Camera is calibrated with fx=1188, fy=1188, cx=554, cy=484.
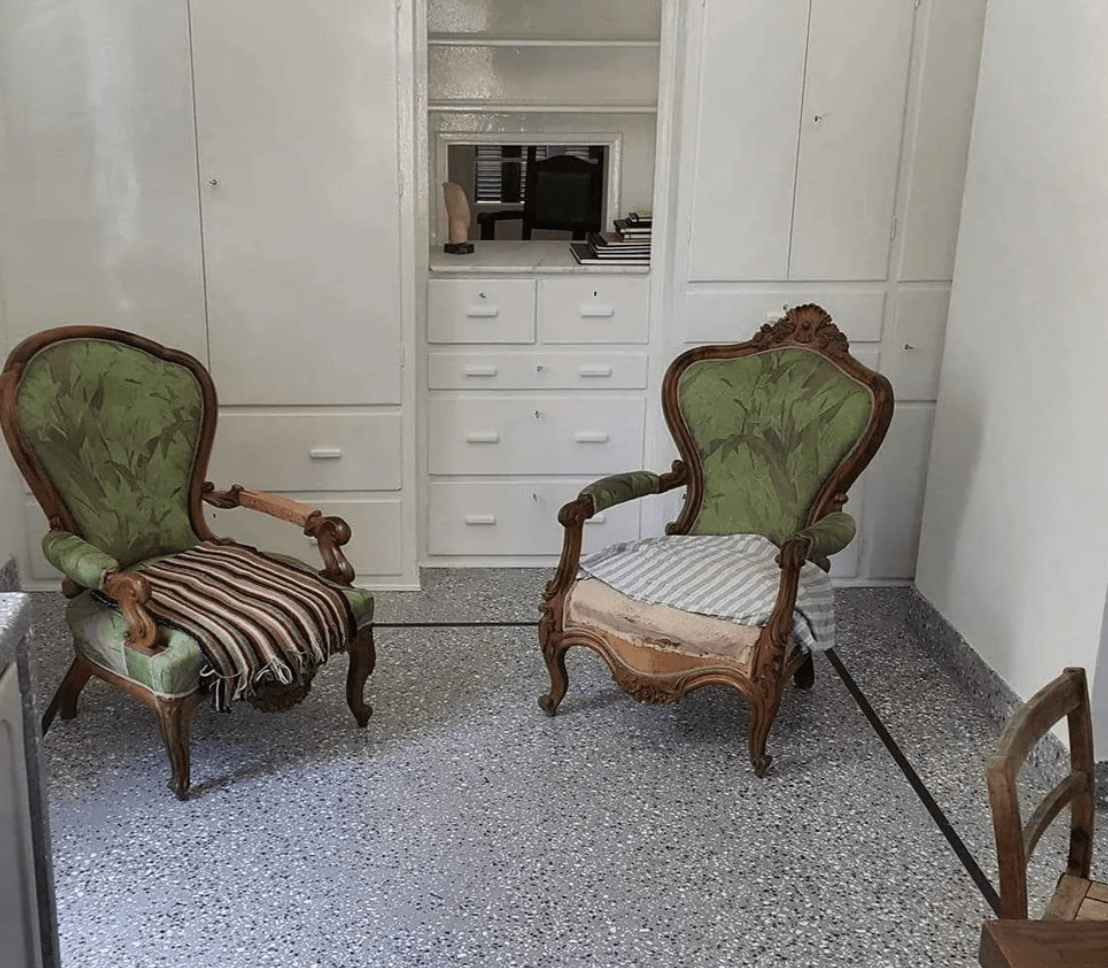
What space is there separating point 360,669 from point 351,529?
3.24ft

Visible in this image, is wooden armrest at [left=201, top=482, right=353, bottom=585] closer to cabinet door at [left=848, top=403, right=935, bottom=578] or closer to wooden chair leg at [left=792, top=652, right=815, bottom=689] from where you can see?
wooden chair leg at [left=792, top=652, right=815, bottom=689]

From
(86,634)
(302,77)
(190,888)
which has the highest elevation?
(302,77)

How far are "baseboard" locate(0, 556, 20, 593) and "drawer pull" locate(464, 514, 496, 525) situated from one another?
1.44m

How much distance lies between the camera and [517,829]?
103 inches

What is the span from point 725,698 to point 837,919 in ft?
3.05

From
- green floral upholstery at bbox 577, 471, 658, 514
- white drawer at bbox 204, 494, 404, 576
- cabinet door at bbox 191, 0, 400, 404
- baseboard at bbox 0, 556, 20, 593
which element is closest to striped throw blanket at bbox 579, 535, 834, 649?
green floral upholstery at bbox 577, 471, 658, 514

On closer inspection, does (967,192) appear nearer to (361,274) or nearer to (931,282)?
(931,282)

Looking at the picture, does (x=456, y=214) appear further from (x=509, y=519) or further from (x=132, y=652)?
(x=132, y=652)

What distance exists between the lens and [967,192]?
3318 mm

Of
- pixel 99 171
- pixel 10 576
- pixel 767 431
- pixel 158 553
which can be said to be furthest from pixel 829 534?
pixel 10 576

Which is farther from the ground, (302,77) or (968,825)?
(302,77)

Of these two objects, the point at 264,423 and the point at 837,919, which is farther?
the point at 264,423

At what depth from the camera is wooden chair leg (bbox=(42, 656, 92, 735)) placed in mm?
2920

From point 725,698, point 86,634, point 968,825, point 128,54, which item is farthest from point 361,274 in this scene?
point 968,825
